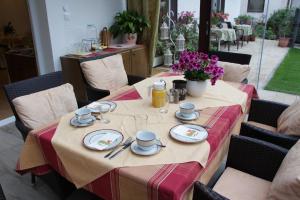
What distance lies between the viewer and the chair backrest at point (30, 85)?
5.93ft

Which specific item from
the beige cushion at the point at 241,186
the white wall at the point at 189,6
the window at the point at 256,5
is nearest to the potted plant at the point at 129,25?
the white wall at the point at 189,6

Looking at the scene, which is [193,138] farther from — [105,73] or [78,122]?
[105,73]

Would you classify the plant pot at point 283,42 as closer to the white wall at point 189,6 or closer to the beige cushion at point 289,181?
the white wall at point 189,6

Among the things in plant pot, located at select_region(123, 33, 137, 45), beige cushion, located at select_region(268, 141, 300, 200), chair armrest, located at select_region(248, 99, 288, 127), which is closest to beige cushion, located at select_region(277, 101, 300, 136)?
chair armrest, located at select_region(248, 99, 288, 127)

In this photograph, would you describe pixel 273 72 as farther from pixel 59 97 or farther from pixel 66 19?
pixel 59 97

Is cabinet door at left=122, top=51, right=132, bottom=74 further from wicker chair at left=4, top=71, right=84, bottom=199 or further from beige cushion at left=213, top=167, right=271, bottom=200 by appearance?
beige cushion at left=213, top=167, right=271, bottom=200

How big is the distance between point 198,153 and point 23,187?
161cm

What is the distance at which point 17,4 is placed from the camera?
520cm

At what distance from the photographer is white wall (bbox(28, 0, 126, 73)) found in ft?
10.6

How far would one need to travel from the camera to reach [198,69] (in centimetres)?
187

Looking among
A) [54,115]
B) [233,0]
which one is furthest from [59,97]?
Result: [233,0]

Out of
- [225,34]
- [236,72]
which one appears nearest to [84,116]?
[236,72]

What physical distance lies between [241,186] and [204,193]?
48 cm

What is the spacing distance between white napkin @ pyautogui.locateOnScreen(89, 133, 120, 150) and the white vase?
80 centimetres
